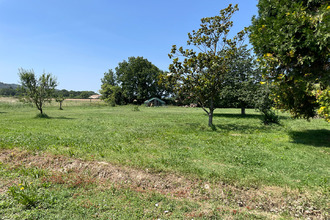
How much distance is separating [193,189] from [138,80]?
227 ft

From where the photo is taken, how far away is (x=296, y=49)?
933 cm

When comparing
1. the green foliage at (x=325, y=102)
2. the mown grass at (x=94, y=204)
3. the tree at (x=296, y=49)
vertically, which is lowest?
the mown grass at (x=94, y=204)

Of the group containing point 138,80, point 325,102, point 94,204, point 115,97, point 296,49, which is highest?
point 138,80

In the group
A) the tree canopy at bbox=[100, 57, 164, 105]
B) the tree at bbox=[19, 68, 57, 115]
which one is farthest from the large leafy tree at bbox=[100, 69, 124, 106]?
the tree at bbox=[19, 68, 57, 115]

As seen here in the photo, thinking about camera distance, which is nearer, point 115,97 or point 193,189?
point 193,189

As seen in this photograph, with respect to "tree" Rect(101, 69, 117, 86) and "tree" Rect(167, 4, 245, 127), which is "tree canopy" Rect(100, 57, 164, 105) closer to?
"tree" Rect(101, 69, 117, 86)

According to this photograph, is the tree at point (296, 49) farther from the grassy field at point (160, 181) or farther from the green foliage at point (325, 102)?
the grassy field at point (160, 181)

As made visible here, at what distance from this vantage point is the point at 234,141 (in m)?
10.5

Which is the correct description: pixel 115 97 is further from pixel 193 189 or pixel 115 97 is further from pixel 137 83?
pixel 193 189

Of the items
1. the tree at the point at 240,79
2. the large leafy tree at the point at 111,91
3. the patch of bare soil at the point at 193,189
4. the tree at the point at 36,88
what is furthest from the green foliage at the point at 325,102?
Answer: the large leafy tree at the point at 111,91

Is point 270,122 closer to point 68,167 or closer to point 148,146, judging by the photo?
point 148,146

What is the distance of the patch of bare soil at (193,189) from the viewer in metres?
4.48

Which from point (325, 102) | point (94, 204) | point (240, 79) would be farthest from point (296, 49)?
point (240, 79)

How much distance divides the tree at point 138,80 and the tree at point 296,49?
2432 inches
